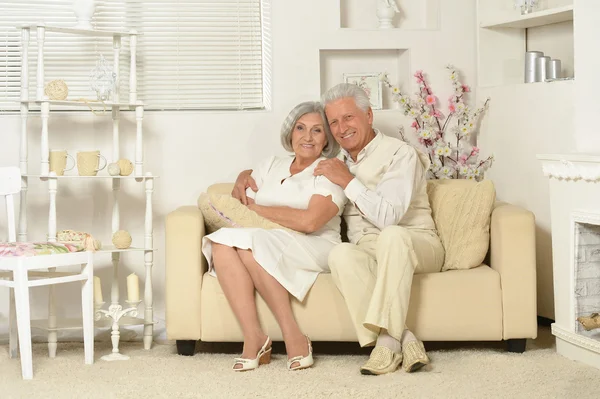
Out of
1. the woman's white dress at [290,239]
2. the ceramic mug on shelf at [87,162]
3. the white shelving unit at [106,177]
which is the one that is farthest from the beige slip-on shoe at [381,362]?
the ceramic mug on shelf at [87,162]

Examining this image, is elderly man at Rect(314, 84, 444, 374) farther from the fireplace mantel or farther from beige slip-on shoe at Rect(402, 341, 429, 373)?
the fireplace mantel

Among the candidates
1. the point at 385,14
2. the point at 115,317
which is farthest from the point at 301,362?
the point at 385,14

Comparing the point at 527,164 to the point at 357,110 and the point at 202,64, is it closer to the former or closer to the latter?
the point at 357,110

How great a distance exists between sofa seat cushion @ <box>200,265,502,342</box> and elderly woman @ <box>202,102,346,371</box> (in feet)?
0.23

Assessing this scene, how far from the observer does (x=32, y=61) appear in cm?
445

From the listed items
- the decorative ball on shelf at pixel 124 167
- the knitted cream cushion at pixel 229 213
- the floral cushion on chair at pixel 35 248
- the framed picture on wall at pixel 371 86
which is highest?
the framed picture on wall at pixel 371 86

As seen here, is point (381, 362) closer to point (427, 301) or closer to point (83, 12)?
point (427, 301)

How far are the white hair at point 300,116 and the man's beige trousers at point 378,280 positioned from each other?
0.60 metres

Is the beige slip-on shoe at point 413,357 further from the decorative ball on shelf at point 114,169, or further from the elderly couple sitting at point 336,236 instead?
the decorative ball on shelf at point 114,169

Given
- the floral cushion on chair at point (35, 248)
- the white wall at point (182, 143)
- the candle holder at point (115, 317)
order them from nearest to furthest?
the floral cushion on chair at point (35, 248)
the candle holder at point (115, 317)
the white wall at point (182, 143)

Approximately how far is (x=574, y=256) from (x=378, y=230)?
2.68ft

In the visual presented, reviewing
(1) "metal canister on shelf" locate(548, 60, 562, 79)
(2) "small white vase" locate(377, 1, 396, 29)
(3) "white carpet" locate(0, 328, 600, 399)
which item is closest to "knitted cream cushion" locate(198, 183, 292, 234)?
(3) "white carpet" locate(0, 328, 600, 399)

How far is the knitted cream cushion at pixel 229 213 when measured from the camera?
12.3 ft

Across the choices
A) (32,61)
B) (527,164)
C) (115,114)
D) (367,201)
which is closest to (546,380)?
(367,201)
